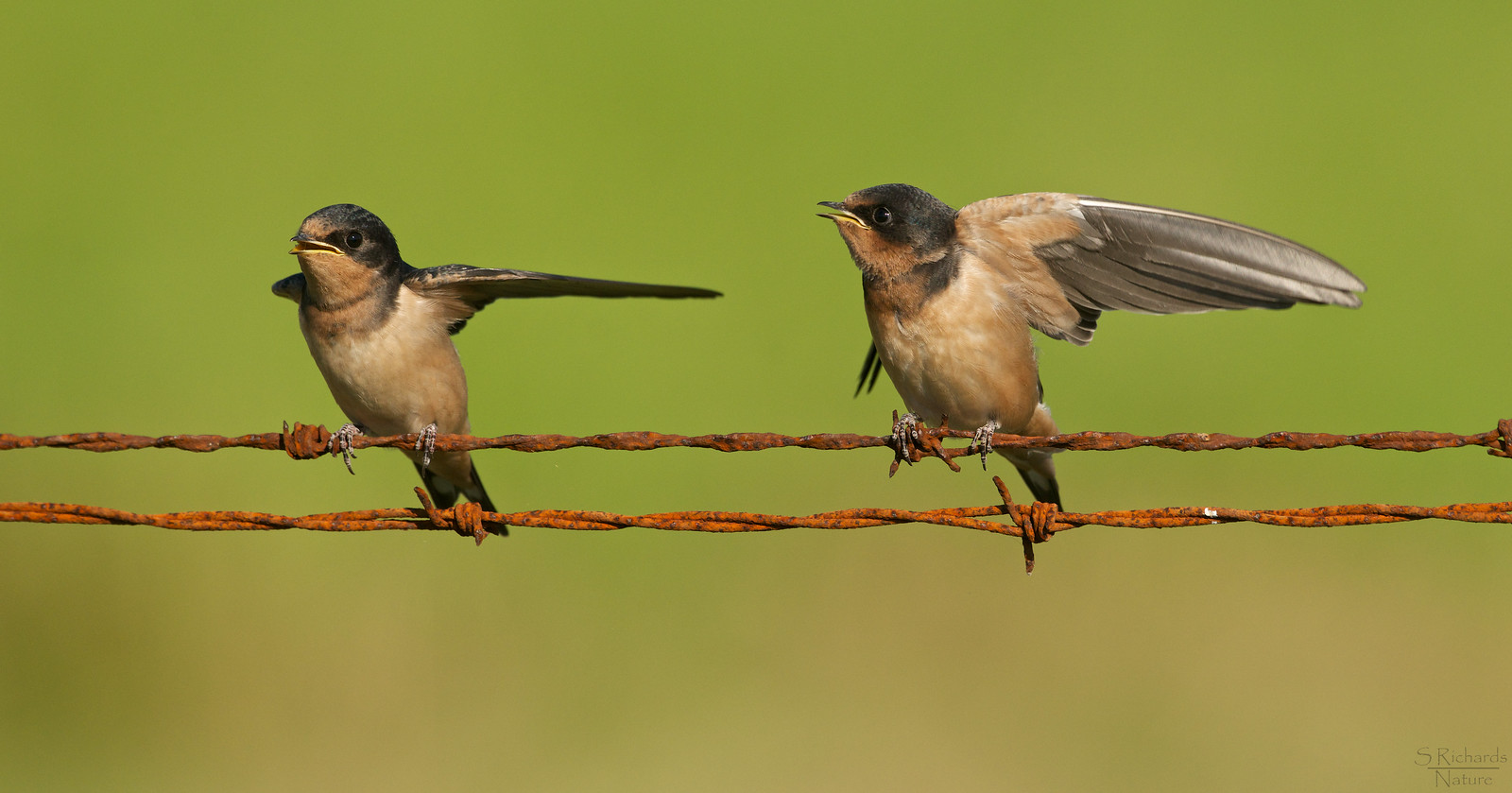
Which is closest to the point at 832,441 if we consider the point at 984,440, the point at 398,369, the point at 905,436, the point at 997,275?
the point at 905,436

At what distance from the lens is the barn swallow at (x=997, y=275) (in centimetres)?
356

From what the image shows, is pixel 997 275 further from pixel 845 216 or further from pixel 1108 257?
pixel 845 216

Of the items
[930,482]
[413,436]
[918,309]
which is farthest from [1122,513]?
[930,482]

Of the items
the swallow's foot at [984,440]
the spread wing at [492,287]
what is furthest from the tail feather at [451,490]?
the swallow's foot at [984,440]

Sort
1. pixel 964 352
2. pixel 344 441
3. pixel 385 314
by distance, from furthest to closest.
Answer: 1. pixel 385 314
2. pixel 344 441
3. pixel 964 352

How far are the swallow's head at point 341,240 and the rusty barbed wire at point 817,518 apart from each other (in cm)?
115

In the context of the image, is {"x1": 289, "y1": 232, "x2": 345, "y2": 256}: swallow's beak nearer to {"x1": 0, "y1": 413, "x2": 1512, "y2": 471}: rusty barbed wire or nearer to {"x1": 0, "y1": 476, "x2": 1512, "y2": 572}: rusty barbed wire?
{"x1": 0, "y1": 413, "x2": 1512, "y2": 471}: rusty barbed wire

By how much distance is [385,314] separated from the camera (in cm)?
388

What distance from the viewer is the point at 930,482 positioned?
9.45 metres

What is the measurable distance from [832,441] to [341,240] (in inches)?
77.3

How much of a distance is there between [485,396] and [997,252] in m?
6.69

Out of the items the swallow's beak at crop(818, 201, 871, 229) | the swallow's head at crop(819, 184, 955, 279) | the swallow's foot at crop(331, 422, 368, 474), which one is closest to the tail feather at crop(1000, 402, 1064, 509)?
the swallow's head at crop(819, 184, 955, 279)

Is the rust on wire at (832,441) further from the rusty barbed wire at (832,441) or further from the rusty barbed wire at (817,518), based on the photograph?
the rusty barbed wire at (817,518)

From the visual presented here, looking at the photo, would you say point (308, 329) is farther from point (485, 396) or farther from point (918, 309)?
point (485, 396)
